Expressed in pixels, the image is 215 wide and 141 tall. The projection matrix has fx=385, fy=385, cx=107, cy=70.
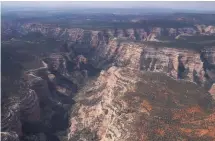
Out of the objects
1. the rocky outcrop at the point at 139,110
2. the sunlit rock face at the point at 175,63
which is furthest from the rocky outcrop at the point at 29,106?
the sunlit rock face at the point at 175,63

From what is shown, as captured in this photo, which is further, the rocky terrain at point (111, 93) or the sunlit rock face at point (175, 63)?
the sunlit rock face at point (175, 63)

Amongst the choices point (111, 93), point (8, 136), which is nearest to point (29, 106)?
point (111, 93)

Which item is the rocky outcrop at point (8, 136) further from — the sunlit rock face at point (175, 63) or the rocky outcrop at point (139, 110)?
the sunlit rock face at point (175, 63)

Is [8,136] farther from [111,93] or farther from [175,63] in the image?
[175,63]

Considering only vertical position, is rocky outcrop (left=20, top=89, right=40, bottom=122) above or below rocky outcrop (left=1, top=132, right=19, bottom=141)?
below

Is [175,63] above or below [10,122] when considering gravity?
below

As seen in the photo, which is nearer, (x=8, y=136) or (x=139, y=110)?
(x=8, y=136)

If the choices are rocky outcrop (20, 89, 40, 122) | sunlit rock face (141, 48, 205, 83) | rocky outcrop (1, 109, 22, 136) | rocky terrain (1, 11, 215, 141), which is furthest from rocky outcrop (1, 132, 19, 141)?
sunlit rock face (141, 48, 205, 83)

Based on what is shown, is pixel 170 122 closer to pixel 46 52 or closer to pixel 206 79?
pixel 206 79

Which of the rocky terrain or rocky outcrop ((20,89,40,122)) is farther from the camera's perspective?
rocky outcrop ((20,89,40,122))

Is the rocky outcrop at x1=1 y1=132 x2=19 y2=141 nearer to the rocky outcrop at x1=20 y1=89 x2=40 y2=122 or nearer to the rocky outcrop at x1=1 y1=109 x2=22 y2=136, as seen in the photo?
the rocky outcrop at x1=1 y1=109 x2=22 y2=136
